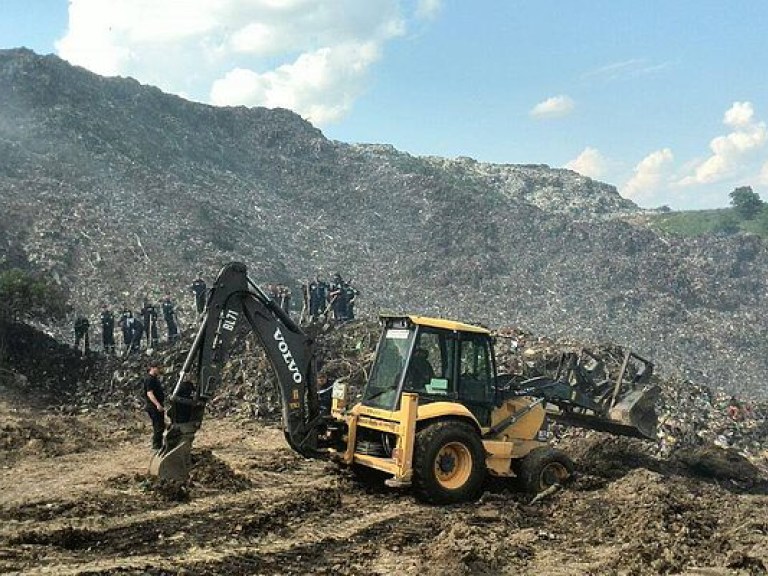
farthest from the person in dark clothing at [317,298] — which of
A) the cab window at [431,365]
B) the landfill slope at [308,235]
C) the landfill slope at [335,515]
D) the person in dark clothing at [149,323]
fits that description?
the cab window at [431,365]

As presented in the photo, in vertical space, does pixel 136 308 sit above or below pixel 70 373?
above

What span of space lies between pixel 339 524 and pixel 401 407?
1400mm

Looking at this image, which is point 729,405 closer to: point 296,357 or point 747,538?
point 747,538

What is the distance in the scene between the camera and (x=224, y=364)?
7.69m

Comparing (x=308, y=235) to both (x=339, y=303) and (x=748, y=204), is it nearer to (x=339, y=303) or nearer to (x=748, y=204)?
(x=339, y=303)

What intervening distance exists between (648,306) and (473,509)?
2815cm

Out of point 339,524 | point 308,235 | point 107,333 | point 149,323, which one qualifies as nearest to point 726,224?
point 308,235

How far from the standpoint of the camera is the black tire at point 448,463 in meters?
7.53

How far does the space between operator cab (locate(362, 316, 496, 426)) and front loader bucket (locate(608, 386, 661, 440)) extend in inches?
102

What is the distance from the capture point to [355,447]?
8234 mm

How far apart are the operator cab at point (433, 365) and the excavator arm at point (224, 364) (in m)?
0.75

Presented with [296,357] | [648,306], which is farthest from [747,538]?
[648,306]

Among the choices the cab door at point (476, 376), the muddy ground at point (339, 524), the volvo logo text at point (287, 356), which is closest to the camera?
the muddy ground at point (339, 524)

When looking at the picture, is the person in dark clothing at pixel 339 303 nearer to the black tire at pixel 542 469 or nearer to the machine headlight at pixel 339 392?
the machine headlight at pixel 339 392
